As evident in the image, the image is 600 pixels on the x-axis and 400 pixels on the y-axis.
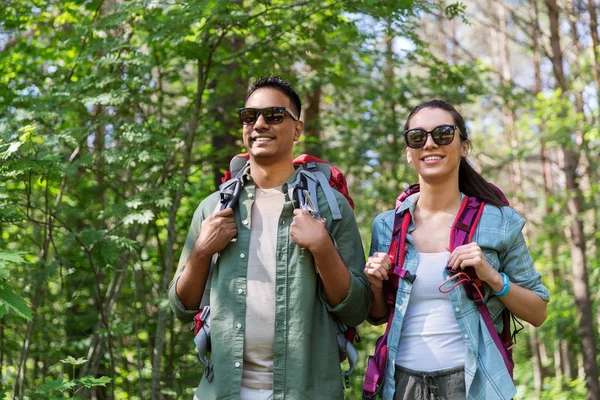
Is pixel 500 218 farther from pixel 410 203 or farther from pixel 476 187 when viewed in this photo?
pixel 410 203

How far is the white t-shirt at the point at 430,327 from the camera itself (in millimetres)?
2713

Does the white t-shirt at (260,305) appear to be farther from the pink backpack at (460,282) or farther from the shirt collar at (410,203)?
the shirt collar at (410,203)

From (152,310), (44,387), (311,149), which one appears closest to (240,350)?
(44,387)

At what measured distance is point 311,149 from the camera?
25.8ft

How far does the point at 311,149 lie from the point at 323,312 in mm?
5127

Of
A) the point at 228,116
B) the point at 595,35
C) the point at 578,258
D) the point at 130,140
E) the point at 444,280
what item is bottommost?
the point at 444,280

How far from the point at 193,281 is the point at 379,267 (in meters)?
0.87

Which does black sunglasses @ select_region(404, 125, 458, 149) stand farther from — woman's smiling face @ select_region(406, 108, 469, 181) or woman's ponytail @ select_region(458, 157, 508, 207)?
woman's ponytail @ select_region(458, 157, 508, 207)

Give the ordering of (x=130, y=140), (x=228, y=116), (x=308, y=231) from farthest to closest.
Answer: (x=228, y=116)
(x=130, y=140)
(x=308, y=231)

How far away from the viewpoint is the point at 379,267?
2779mm

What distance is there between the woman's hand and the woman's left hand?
11.6 inches

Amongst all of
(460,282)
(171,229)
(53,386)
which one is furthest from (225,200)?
(171,229)

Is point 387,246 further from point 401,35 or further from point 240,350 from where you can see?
point 401,35

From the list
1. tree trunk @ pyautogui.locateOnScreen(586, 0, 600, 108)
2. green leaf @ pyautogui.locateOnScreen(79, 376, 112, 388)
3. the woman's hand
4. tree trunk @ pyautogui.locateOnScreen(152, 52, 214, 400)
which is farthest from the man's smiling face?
tree trunk @ pyautogui.locateOnScreen(586, 0, 600, 108)
